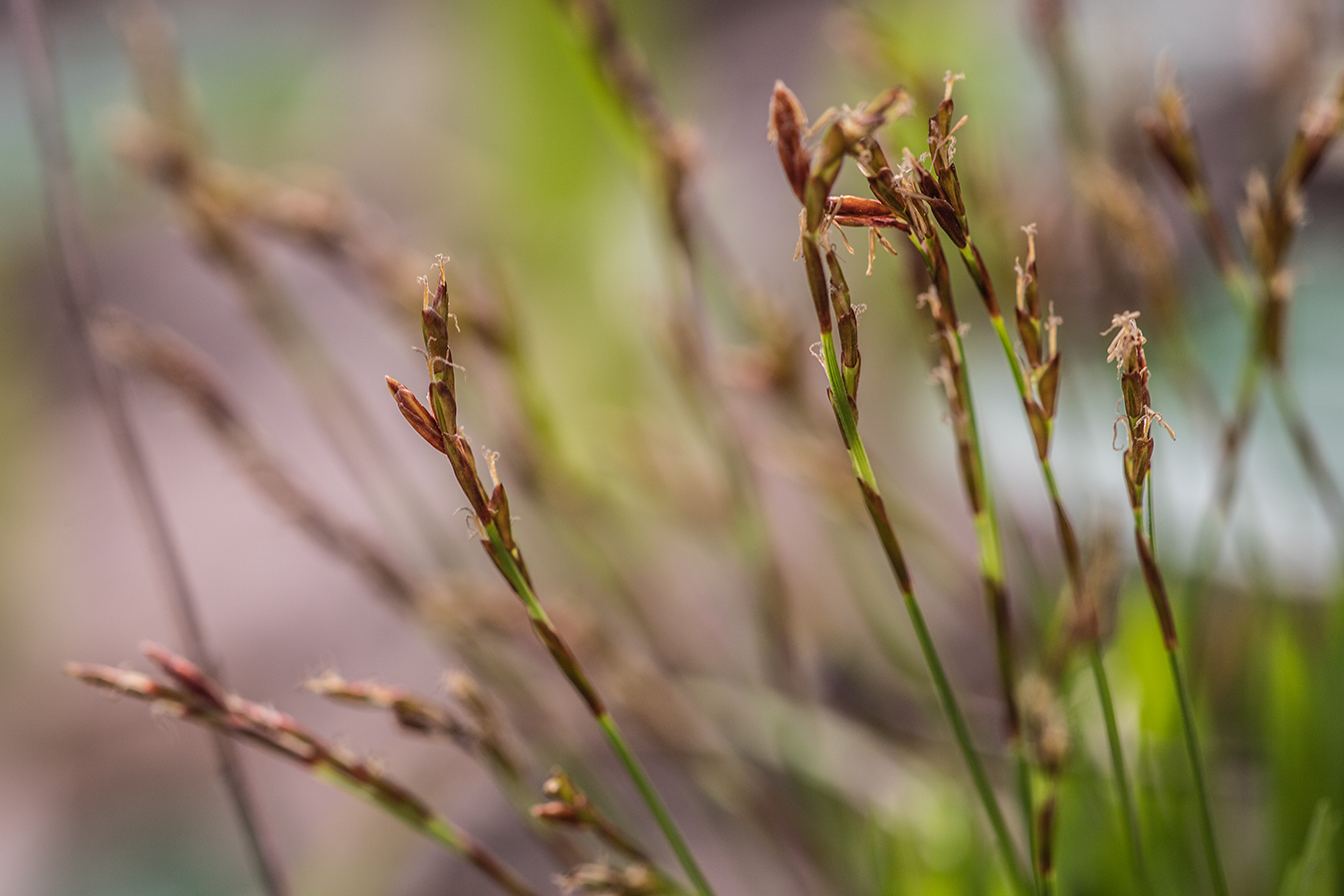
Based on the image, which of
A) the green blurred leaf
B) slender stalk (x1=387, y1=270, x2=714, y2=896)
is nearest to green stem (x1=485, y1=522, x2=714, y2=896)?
slender stalk (x1=387, y1=270, x2=714, y2=896)

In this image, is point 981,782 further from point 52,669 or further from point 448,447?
point 52,669

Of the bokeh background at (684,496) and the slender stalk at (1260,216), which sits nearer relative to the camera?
the slender stalk at (1260,216)

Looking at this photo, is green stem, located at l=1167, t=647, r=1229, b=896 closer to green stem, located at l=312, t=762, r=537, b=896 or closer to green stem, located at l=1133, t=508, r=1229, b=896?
green stem, located at l=1133, t=508, r=1229, b=896

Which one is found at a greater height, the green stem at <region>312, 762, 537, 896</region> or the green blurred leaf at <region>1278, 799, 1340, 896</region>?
the green stem at <region>312, 762, 537, 896</region>

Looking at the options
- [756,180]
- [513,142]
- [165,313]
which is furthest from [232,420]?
[165,313]

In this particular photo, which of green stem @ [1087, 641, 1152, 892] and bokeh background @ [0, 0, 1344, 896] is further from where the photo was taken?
bokeh background @ [0, 0, 1344, 896]

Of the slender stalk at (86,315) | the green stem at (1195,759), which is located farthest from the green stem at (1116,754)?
the slender stalk at (86,315)

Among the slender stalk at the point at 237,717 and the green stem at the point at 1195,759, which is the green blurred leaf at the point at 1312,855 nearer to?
the green stem at the point at 1195,759
